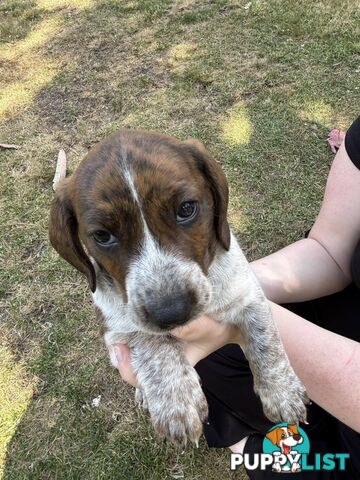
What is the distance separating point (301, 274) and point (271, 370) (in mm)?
970

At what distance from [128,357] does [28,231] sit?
11.8 feet

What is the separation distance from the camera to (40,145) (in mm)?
7516

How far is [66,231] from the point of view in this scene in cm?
332

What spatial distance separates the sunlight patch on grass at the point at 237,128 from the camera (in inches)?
272

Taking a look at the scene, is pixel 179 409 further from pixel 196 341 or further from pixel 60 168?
pixel 60 168

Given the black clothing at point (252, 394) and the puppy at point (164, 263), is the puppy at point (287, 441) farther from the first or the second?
the puppy at point (164, 263)

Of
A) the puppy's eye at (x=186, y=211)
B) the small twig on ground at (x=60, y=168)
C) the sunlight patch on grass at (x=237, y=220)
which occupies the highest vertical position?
the puppy's eye at (x=186, y=211)

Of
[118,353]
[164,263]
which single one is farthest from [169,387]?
[164,263]

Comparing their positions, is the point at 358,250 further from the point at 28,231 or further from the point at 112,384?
the point at 28,231

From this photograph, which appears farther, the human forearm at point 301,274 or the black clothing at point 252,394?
the human forearm at point 301,274

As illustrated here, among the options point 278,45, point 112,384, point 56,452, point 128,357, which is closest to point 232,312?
point 128,357

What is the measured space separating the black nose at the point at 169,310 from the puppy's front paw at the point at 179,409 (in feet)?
1.80

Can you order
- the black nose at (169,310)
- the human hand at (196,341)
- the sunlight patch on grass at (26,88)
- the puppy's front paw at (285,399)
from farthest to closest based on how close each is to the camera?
the sunlight patch on grass at (26,88) < the puppy's front paw at (285,399) < the human hand at (196,341) < the black nose at (169,310)

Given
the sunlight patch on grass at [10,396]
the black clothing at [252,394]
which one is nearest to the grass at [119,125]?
the sunlight patch on grass at [10,396]
